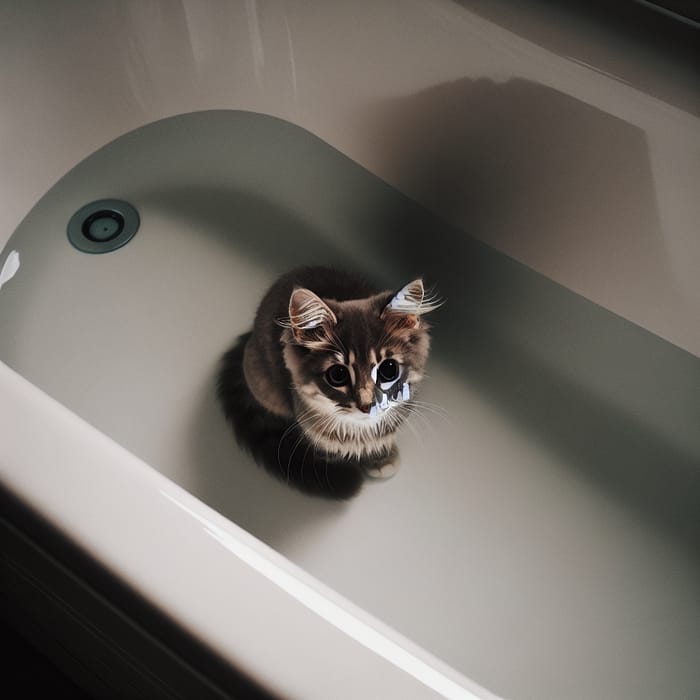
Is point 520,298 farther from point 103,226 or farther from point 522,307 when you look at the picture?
point 103,226

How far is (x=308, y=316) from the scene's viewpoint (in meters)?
0.72

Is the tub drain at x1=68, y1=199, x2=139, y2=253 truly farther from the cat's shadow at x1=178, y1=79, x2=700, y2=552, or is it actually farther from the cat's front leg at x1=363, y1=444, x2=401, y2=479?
the cat's front leg at x1=363, y1=444, x2=401, y2=479

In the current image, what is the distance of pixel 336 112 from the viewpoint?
3.74 feet

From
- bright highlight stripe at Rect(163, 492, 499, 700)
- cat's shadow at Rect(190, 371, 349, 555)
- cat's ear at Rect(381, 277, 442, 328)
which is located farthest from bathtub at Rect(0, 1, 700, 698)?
cat's ear at Rect(381, 277, 442, 328)

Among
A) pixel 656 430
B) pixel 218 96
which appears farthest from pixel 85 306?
pixel 656 430

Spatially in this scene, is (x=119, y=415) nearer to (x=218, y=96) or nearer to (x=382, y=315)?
(x=382, y=315)

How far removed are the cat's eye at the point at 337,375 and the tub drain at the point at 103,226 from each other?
66 centimetres

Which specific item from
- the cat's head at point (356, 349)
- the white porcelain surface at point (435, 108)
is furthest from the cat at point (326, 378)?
the white porcelain surface at point (435, 108)

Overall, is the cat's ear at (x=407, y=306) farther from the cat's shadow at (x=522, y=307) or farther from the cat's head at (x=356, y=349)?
the cat's shadow at (x=522, y=307)

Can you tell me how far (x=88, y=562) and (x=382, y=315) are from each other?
0.41 m

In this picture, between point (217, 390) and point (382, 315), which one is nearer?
point (382, 315)

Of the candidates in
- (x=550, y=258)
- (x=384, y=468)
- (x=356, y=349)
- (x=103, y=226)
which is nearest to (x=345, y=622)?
(x=356, y=349)

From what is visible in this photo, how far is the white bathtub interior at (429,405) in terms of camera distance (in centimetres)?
93

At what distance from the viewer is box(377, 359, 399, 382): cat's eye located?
753mm
